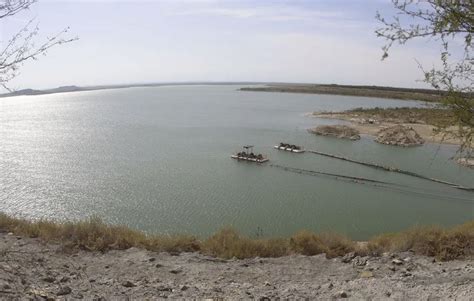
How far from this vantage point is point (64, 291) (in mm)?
6875

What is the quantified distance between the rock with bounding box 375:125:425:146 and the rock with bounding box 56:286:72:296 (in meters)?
40.1

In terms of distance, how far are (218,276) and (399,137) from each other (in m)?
38.8

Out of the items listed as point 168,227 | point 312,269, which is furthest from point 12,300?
point 168,227

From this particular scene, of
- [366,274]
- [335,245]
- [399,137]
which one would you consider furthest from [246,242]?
[399,137]

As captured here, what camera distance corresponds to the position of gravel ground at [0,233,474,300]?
7074mm

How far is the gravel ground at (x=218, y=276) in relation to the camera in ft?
23.2

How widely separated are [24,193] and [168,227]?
10469 millimetres


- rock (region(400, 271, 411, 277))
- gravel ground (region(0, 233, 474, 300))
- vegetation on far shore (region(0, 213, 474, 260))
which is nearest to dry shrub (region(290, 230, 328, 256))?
vegetation on far shore (region(0, 213, 474, 260))

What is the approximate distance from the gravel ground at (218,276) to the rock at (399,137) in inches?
1388

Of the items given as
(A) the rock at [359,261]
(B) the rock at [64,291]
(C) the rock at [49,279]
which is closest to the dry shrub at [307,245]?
(A) the rock at [359,261]

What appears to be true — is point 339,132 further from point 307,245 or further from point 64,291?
point 64,291

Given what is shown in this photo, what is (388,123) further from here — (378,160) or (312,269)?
(312,269)

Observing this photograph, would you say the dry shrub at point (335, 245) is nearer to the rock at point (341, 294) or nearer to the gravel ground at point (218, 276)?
the gravel ground at point (218, 276)

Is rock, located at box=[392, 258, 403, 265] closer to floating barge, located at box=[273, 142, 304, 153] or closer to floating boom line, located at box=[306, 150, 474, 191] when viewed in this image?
floating boom line, located at box=[306, 150, 474, 191]
